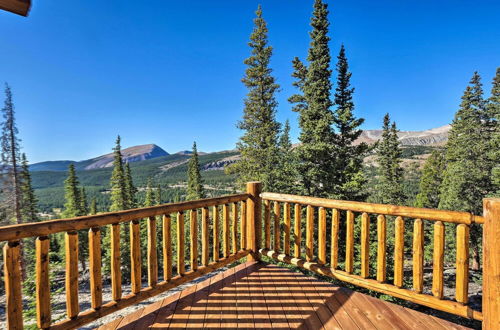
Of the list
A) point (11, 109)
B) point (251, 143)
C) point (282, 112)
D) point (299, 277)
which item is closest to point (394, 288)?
point (299, 277)

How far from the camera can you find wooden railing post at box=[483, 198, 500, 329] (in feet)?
6.13

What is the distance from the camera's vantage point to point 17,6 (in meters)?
1.58

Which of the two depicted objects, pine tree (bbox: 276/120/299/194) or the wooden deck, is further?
pine tree (bbox: 276/120/299/194)

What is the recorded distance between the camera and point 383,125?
22406mm

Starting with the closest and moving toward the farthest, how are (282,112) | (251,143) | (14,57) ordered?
(251,143)
(282,112)
(14,57)

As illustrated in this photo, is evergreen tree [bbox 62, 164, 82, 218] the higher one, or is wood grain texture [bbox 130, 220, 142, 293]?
wood grain texture [bbox 130, 220, 142, 293]

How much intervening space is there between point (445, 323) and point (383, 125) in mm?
23229

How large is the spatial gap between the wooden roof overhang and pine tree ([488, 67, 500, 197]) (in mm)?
19360

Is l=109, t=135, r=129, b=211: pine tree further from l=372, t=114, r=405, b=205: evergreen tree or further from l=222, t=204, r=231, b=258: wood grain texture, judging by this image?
l=372, t=114, r=405, b=205: evergreen tree

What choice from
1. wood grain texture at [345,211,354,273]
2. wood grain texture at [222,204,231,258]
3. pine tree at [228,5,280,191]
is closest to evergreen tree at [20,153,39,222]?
pine tree at [228,5,280,191]

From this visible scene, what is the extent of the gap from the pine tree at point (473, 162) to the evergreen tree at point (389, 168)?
3833 millimetres

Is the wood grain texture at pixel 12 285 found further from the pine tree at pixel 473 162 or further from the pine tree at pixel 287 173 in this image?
the pine tree at pixel 473 162

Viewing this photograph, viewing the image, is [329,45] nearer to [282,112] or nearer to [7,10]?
[282,112]

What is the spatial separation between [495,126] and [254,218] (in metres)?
21.0
